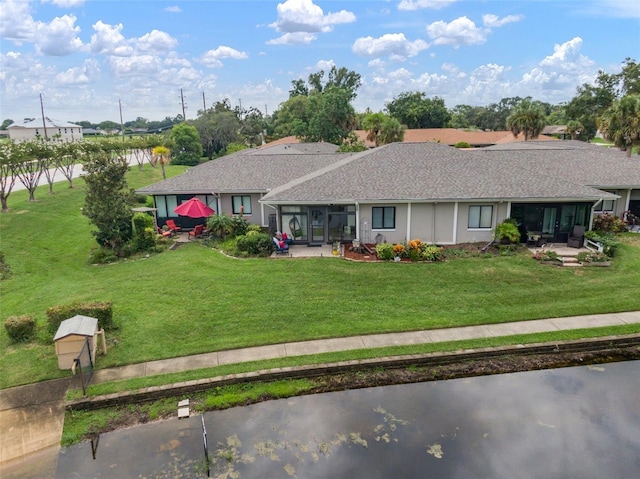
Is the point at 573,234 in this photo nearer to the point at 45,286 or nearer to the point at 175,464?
the point at 175,464

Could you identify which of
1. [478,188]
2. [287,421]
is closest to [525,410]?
[287,421]

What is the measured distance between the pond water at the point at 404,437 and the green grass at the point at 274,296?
3.03 meters

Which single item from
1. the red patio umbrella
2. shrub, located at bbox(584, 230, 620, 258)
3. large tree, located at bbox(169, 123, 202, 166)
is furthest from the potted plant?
large tree, located at bbox(169, 123, 202, 166)

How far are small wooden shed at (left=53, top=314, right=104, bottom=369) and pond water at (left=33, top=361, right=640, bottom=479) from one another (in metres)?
3.06

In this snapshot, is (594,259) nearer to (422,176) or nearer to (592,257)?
(592,257)

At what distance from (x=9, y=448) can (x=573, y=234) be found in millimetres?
23000

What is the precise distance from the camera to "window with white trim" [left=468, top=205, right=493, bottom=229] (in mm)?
21875

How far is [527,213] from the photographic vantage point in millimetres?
22250

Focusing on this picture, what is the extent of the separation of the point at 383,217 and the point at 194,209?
10338 millimetres

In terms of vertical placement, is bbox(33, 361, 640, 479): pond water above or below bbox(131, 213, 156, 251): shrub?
below

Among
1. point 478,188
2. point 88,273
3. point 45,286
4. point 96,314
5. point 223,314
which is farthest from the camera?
point 478,188

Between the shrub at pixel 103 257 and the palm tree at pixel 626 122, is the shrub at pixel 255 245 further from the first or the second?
the palm tree at pixel 626 122

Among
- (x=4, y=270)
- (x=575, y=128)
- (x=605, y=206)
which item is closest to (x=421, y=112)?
(x=575, y=128)

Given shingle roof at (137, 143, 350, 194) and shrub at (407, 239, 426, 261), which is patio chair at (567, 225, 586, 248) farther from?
shingle roof at (137, 143, 350, 194)
